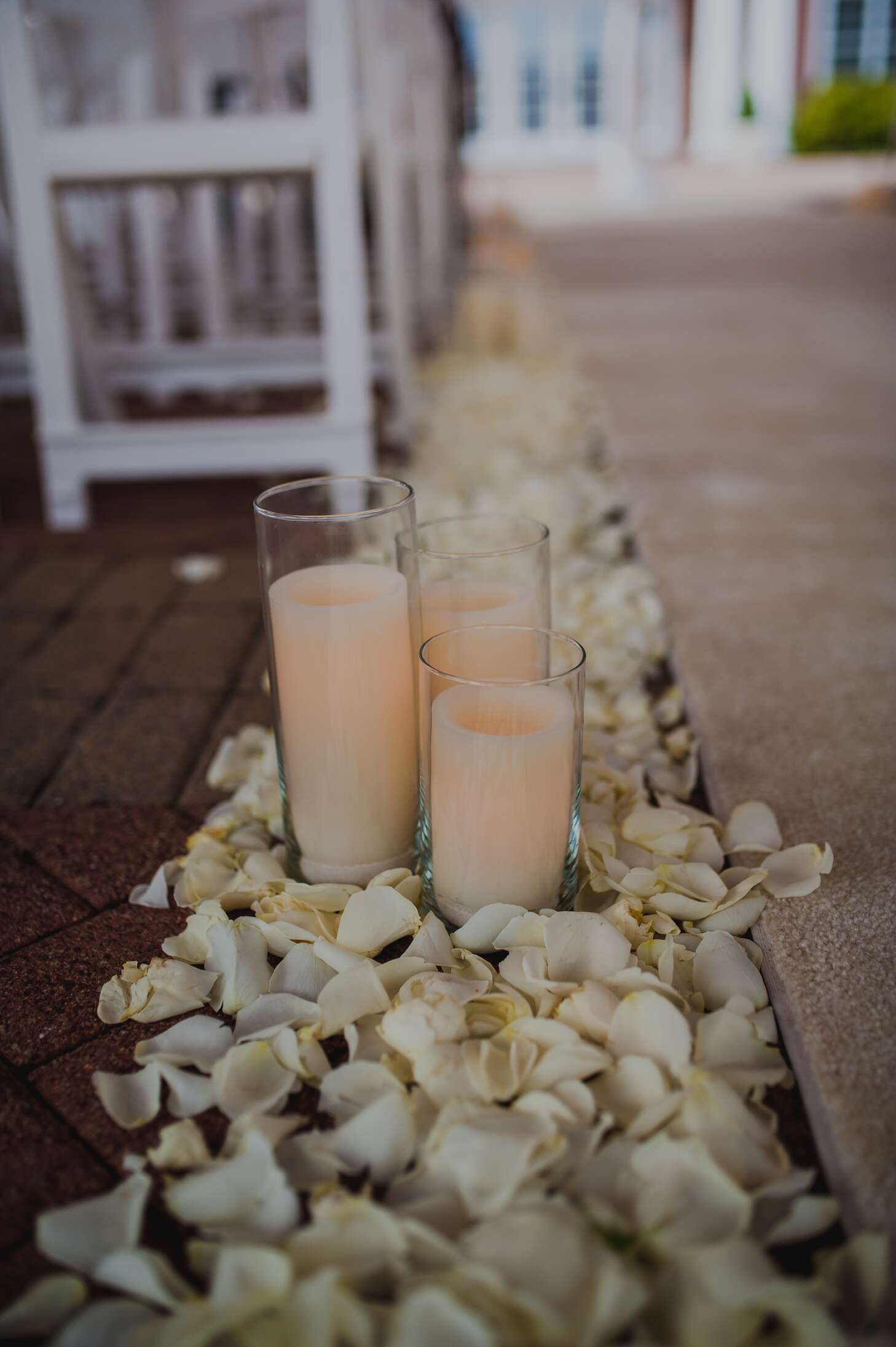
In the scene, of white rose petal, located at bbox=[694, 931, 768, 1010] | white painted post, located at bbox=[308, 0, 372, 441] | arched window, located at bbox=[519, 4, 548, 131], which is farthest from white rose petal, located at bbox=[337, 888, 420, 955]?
arched window, located at bbox=[519, 4, 548, 131]

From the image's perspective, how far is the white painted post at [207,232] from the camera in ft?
9.73

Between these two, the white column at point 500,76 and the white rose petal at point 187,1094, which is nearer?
the white rose petal at point 187,1094

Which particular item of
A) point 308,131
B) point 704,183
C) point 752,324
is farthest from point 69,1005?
point 704,183

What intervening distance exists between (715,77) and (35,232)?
17798mm

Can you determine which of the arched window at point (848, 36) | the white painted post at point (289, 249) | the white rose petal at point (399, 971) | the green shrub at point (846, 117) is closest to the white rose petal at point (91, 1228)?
the white rose petal at point (399, 971)

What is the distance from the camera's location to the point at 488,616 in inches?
37.2

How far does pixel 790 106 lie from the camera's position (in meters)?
16.3

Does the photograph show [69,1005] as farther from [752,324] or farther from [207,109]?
[752,324]

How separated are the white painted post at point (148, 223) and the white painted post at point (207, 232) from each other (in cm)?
13

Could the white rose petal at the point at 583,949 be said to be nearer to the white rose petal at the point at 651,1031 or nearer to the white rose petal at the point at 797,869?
the white rose petal at the point at 651,1031

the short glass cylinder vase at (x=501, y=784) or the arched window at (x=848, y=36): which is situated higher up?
the arched window at (x=848, y=36)

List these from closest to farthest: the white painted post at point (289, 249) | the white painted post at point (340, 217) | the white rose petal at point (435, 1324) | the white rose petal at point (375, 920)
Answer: the white rose petal at point (435, 1324), the white rose petal at point (375, 920), the white painted post at point (340, 217), the white painted post at point (289, 249)

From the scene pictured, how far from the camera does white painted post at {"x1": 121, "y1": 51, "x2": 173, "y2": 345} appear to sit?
3096 millimetres

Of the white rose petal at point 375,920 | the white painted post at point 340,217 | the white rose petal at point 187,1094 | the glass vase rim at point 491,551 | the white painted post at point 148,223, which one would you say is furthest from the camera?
the white painted post at point 148,223
